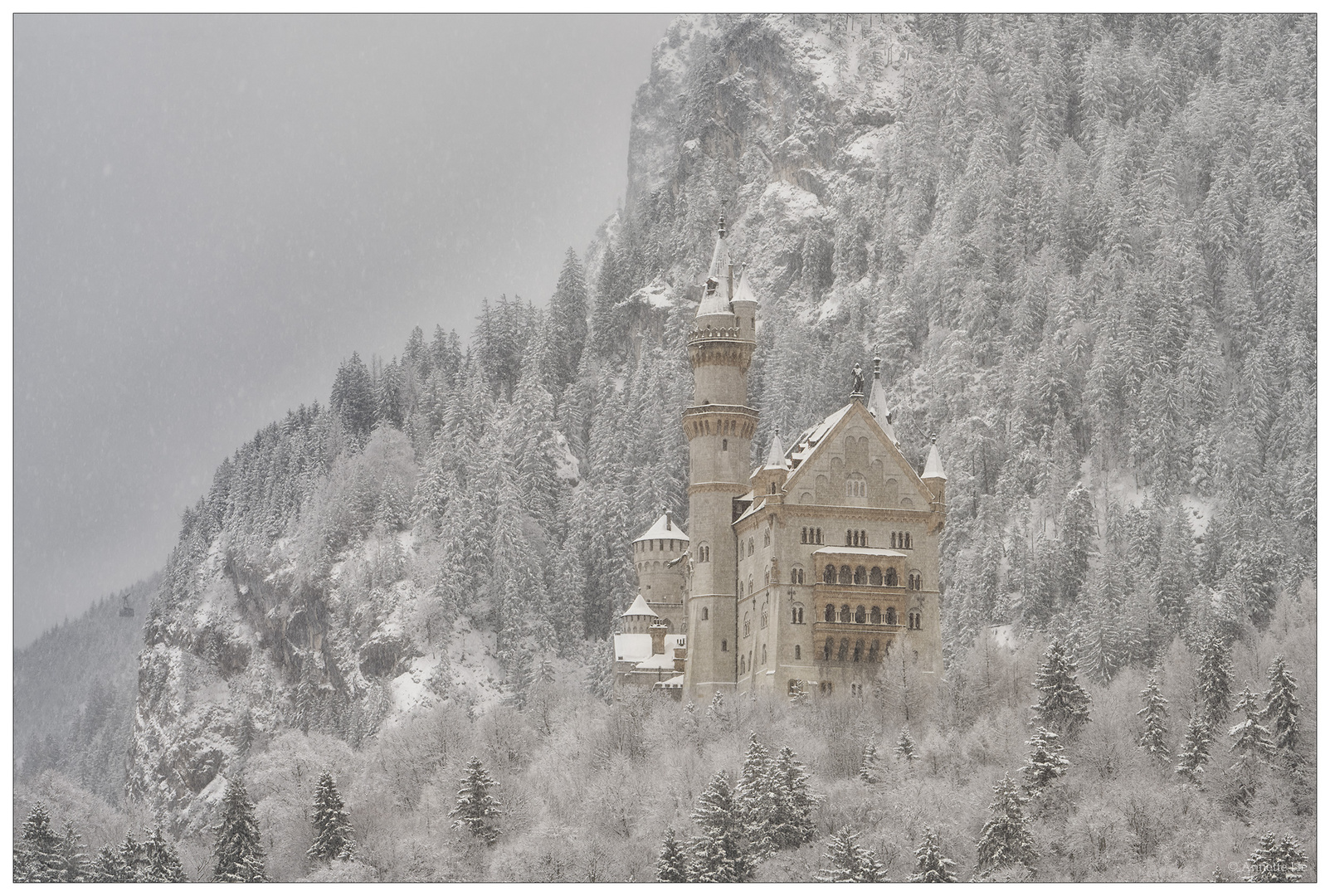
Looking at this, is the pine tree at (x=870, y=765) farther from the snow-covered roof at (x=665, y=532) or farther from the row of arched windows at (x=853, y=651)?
the snow-covered roof at (x=665, y=532)

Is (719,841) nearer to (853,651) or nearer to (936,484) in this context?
(853,651)

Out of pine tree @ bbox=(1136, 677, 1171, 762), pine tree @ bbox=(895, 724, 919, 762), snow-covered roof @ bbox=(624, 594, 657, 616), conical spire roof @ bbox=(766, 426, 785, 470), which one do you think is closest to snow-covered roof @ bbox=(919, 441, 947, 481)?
conical spire roof @ bbox=(766, 426, 785, 470)

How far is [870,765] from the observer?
3302 inches

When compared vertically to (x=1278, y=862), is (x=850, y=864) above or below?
below

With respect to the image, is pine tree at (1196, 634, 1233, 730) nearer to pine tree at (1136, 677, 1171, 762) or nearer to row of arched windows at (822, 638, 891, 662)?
pine tree at (1136, 677, 1171, 762)

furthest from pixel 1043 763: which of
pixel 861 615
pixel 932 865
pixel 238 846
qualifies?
pixel 238 846

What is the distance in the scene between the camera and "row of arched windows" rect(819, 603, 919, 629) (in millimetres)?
97312

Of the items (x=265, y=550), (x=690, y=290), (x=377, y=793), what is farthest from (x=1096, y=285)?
(x=377, y=793)

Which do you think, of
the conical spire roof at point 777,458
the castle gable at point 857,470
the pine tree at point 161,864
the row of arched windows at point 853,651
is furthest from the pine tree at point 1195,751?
the pine tree at point 161,864

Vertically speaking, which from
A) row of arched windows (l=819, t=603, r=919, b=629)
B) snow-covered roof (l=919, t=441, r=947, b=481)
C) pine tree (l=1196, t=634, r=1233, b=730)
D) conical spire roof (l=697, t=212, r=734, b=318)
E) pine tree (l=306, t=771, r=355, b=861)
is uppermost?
conical spire roof (l=697, t=212, r=734, b=318)

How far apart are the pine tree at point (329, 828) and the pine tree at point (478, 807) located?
15.2 ft

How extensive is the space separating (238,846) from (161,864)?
335cm

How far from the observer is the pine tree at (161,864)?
81000 mm

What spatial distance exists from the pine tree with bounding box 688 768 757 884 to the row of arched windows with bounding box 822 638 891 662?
58.6 feet
